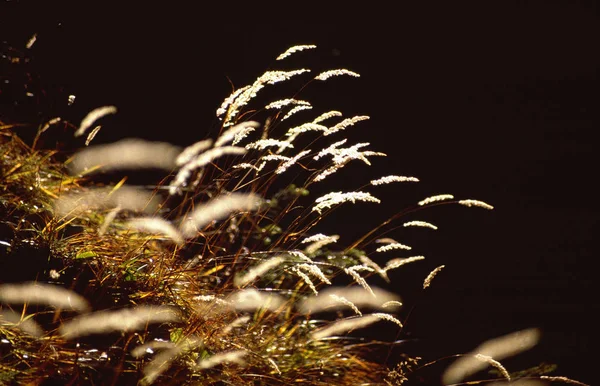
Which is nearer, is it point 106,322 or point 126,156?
point 106,322

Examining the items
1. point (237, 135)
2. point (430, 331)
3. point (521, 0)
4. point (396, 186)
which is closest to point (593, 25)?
point (521, 0)

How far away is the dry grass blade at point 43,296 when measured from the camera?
150cm

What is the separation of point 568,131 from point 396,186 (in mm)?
1164

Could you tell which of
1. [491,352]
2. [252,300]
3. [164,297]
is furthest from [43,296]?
[491,352]

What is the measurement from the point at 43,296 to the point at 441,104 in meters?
2.79

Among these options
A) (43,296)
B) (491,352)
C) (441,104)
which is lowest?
(491,352)

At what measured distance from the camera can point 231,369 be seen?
66.7 inches

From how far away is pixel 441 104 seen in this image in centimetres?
347

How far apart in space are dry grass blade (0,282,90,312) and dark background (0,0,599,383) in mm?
1478

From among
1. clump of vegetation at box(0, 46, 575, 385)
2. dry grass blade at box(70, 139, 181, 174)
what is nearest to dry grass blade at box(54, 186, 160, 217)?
clump of vegetation at box(0, 46, 575, 385)

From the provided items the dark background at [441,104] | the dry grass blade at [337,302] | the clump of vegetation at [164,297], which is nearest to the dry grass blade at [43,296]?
the clump of vegetation at [164,297]

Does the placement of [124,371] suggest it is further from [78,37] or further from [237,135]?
[78,37]

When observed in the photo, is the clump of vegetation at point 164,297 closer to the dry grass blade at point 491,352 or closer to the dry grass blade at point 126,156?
the dry grass blade at point 491,352

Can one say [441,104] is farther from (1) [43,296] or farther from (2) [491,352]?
(1) [43,296]
